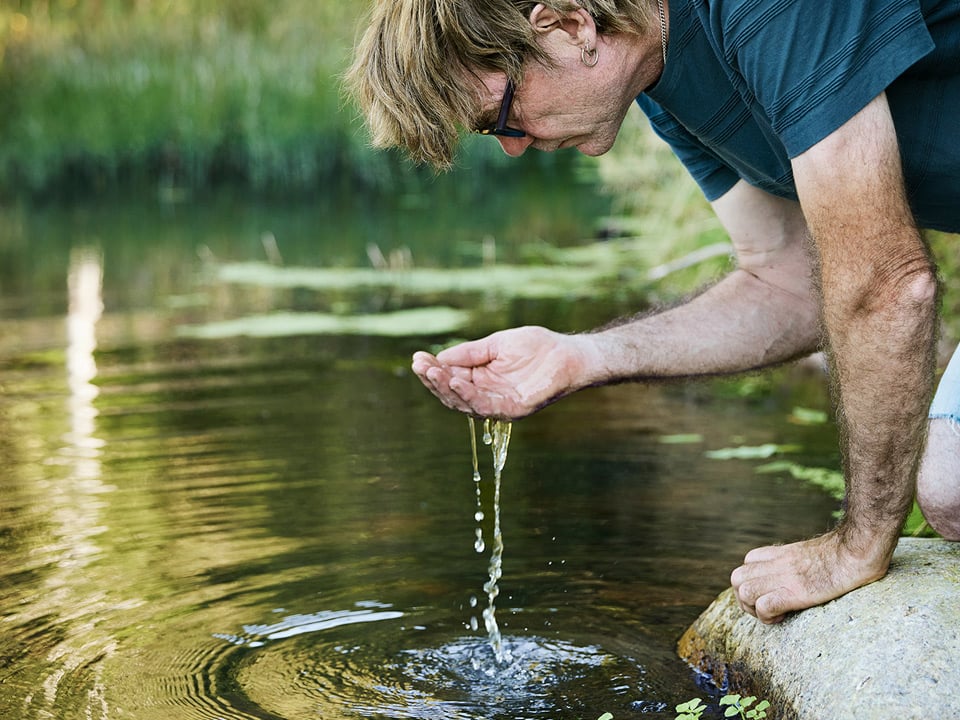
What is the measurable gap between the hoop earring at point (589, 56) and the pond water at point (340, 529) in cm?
123

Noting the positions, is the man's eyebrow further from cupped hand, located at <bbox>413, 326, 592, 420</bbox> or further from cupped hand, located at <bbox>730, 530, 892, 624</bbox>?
cupped hand, located at <bbox>730, 530, 892, 624</bbox>

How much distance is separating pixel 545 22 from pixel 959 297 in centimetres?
383

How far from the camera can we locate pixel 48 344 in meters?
6.96

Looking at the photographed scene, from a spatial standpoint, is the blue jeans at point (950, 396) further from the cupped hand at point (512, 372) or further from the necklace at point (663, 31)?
the necklace at point (663, 31)

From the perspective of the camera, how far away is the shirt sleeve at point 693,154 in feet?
9.61

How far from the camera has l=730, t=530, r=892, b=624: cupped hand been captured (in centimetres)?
263

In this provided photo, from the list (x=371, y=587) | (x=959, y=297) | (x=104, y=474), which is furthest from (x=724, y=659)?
(x=959, y=297)

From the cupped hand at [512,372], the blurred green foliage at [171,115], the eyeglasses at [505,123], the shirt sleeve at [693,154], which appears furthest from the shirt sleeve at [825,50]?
the blurred green foliage at [171,115]

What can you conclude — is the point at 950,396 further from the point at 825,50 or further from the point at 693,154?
the point at 825,50

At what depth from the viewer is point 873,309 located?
7.63 ft

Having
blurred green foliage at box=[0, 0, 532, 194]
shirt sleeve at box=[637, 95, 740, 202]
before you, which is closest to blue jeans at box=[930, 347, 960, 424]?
shirt sleeve at box=[637, 95, 740, 202]

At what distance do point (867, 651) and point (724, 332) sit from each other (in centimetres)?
79

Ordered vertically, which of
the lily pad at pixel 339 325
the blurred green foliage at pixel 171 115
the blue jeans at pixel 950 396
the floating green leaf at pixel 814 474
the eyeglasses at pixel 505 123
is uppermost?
the blurred green foliage at pixel 171 115

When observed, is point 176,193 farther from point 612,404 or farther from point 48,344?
point 612,404
